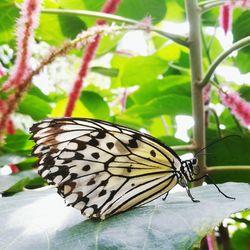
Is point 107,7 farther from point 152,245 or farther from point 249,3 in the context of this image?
point 152,245

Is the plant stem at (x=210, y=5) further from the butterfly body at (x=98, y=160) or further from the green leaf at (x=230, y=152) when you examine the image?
the butterfly body at (x=98, y=160)

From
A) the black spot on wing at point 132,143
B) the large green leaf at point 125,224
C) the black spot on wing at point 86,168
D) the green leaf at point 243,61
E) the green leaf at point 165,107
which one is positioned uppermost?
the green leaf at point 243,61

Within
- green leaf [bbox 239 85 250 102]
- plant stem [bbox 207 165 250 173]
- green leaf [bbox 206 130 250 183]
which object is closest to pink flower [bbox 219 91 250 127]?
plant stem [bbox 207 165 250 173]

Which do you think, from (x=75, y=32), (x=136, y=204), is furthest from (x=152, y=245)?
(x=75, y=32)

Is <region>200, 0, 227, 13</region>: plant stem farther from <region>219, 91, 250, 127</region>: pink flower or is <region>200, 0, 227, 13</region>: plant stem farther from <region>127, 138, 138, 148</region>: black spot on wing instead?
<region>127, 138, 138, 148</region>: black spot on wing

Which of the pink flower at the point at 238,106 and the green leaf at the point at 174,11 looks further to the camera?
the green leaf at the point at 174,11

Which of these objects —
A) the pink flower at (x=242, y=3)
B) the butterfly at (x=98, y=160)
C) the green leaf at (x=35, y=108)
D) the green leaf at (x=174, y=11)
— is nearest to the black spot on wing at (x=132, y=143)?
the butterfly at (x=98, y=160)

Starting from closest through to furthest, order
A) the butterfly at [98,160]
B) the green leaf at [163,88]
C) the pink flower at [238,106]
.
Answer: the butterfly at [98,160]
the pink flower at [238,106]
the green leaf at [163,88]
